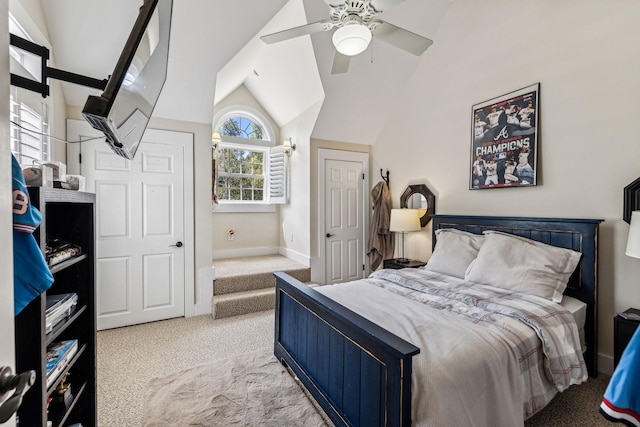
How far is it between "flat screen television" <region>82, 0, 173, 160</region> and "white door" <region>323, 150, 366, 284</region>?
10.7ft

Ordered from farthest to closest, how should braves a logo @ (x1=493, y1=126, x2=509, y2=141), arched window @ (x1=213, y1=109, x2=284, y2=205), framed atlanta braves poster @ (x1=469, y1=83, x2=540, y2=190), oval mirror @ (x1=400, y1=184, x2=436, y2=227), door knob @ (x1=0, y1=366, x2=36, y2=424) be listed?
arched window @ (x1=213, y1=109, x2=284, y2=205) < oval mirror @ (x1=400, y1=184, x2=436, y2=227) < braves a logo @ (x1=493, y1=126, x2=509, y2=141) < framed atlanta braves poster @ (x1=469, y1=83, x2=540, y2=190) < door knob @ (x1=0, y1=366, x2=36, y2=424)

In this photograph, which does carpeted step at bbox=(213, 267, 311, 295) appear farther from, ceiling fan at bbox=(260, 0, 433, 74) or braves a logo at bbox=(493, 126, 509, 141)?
braves a logo at bbox=(493, 126, 509, 141)

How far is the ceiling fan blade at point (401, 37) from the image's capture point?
7.32ft

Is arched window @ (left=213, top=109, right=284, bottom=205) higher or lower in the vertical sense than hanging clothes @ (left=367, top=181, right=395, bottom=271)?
higher

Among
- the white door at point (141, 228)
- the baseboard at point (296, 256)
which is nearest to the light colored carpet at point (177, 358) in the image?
the white door at point (141, 228)

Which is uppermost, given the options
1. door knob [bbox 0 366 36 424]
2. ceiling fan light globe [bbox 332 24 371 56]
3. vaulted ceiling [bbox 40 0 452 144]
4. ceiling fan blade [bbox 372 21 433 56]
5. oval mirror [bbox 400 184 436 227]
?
vaulted ceiling [bbox 40 0 452 144]

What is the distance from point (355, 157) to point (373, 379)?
3727mm

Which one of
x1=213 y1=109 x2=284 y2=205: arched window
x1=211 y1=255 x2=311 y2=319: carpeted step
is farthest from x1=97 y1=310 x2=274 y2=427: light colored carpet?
x1=213 y1=109 x2=284 y2=205: arched window

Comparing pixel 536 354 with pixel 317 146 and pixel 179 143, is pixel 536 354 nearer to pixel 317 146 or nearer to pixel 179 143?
pixel 317 146

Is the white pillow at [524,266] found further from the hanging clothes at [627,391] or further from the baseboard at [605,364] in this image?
the hanging clothes at [627,391]

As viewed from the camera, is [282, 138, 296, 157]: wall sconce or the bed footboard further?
[282, 138, 296, 157]: wall sconce

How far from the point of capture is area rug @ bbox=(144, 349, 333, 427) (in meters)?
1.88

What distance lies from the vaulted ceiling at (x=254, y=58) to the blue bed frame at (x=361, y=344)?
7.38 ft

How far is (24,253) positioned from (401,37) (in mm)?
2605
